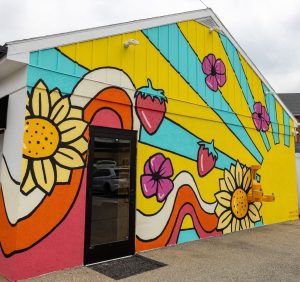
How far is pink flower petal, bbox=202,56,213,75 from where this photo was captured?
7480 millimetres

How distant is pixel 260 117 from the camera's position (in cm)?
909

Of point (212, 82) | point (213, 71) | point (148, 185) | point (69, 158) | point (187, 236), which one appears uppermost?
point (213, 71)

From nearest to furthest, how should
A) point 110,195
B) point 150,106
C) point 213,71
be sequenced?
point 110,195 < point 150,106 < point 213,71

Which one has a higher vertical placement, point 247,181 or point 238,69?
point 238,69

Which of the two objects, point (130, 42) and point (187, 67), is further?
point (187, 67)

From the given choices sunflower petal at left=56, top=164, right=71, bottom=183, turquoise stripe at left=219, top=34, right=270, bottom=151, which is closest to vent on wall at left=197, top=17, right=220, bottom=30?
turquoise stripe at left=219, top=34, right=270, bottom=151

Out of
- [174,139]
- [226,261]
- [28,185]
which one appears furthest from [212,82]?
[28,185]

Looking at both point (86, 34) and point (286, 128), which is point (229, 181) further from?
point (86, 34)

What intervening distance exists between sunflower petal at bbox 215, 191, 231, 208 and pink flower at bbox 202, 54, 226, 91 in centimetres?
245

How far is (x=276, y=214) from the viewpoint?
9281 millimetres

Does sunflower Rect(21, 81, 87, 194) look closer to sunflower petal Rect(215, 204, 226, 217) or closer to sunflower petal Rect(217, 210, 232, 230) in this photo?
sunflower petal Rect(215, 204, 226, 217)

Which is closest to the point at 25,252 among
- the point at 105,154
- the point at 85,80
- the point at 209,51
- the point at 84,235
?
the point at 84,235

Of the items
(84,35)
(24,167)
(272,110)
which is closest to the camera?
(24,167)

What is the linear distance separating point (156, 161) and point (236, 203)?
293 centimetres
